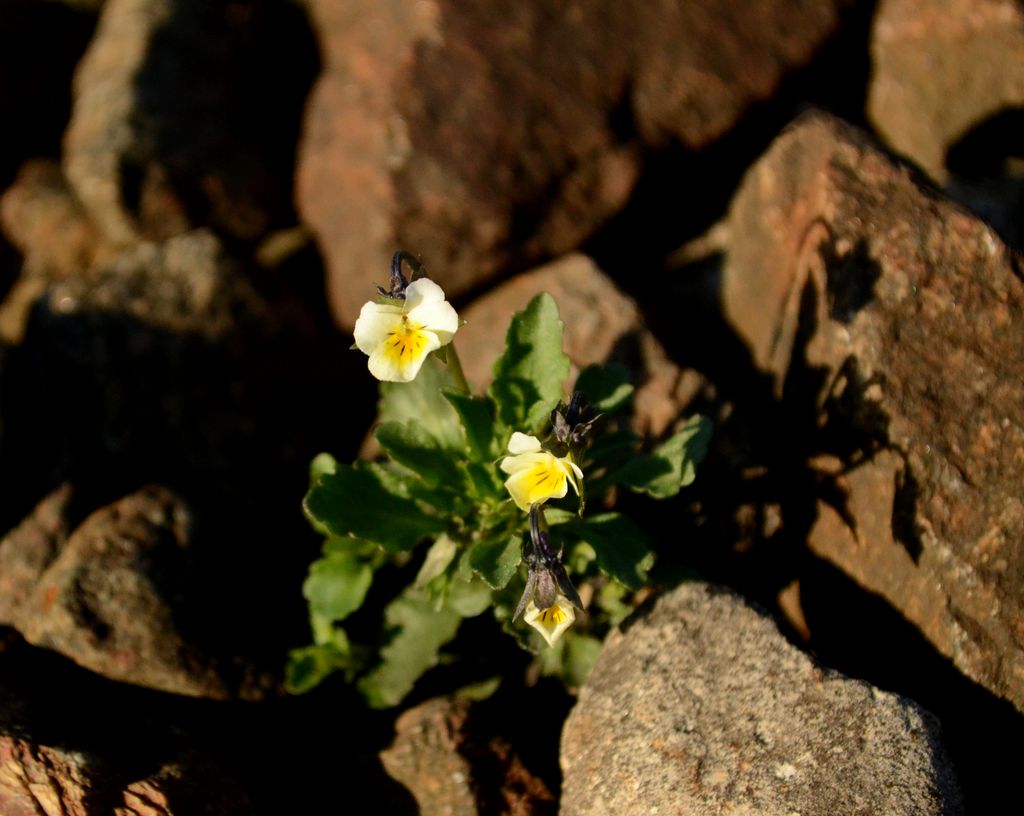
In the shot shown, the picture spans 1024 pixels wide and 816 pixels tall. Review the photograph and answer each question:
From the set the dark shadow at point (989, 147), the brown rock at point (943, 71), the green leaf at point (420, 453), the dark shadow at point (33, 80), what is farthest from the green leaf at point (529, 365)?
the dark shadow at point (33, 80)

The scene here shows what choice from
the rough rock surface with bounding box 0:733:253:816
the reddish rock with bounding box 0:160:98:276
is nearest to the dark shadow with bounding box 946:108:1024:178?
the reddish rock with bounding box 0:160:98:276

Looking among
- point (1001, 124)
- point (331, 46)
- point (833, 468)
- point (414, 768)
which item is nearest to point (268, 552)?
point (414, 768)

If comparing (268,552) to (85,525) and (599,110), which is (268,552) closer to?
(85,525)

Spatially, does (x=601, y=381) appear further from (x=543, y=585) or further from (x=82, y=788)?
(x=82, y=788)

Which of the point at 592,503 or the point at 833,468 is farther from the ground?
the point at 833,468

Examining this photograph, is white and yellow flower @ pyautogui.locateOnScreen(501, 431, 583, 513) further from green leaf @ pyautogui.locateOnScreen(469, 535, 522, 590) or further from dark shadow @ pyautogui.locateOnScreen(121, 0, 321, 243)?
dark shadow @ pyautogui.locateOnScreen(121, 0, 321, 243)

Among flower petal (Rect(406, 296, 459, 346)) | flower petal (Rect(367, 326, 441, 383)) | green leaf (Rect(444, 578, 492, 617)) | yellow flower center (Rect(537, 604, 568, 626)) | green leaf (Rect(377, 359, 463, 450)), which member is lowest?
green leaf (Rect(444, 578, 492, 617))
